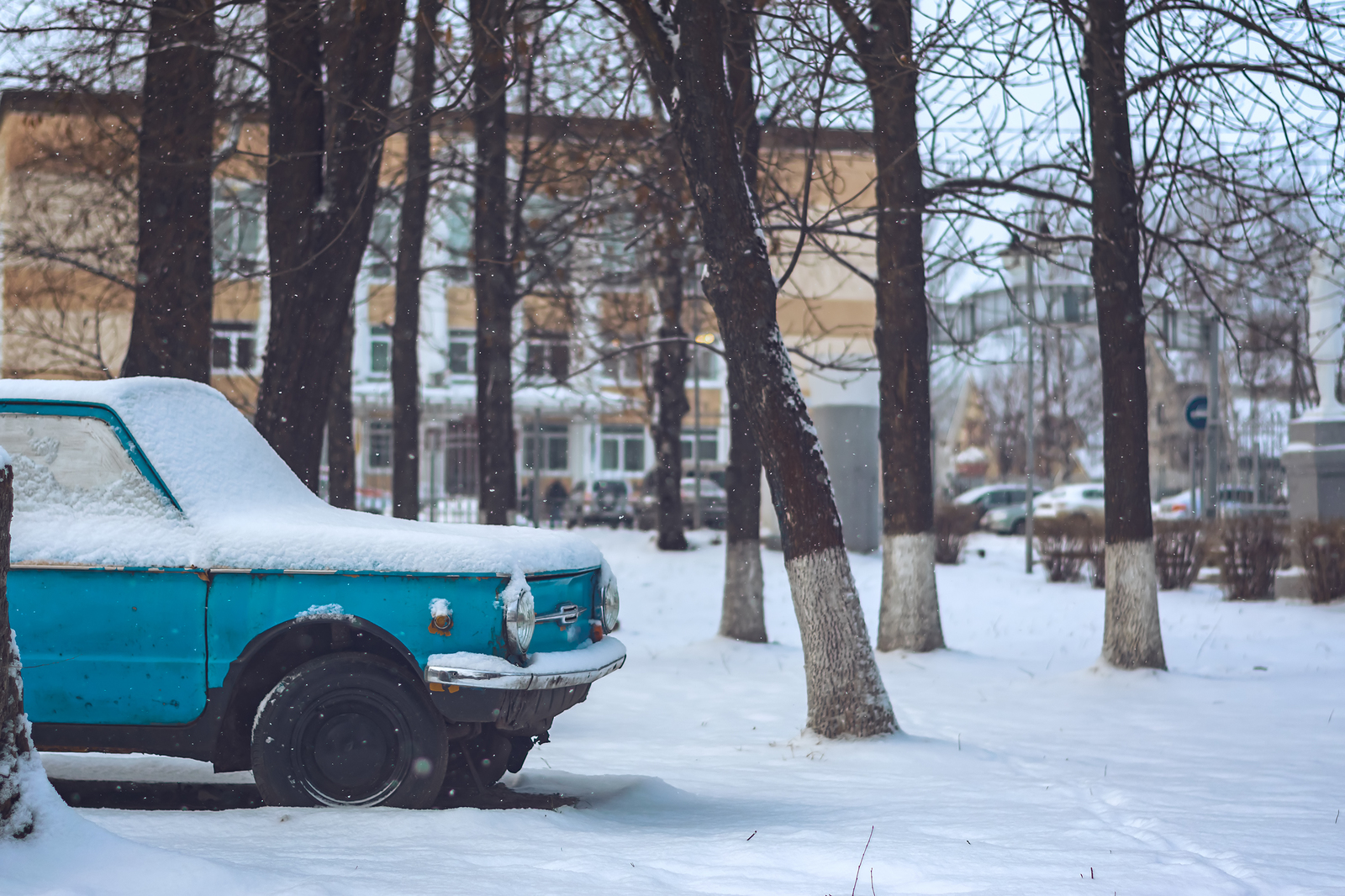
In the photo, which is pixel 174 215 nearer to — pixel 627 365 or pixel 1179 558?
pixel 1179 558

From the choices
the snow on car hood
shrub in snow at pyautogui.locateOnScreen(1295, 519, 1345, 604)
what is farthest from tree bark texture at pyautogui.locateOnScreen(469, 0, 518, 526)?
shrub in snow at pyautogui.locateOnScreen(1295, 519, 1345, 604)

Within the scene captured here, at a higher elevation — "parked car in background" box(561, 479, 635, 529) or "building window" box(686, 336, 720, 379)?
"building window" box(686, 336, 720, 379)

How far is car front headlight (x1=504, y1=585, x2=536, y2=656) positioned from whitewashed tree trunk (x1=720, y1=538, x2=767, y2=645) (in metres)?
7.74

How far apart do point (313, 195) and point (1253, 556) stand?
1342 centimetres

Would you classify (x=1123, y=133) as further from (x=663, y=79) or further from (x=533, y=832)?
(x=533, y=832)

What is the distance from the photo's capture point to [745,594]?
12453mm

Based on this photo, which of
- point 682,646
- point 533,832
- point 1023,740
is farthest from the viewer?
point 682,646

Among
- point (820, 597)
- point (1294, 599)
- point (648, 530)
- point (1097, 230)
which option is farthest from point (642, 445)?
point (820, 597)

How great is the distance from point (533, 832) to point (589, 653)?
0.88 meters

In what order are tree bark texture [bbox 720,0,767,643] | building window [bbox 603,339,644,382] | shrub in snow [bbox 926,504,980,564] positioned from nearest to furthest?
tree bark texture [bbox 720,0,767,643], shrub in snow [bbox 926,504,980,564], building window [bbox 603,339,644,382]

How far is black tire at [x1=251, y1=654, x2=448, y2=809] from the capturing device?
15.5ft

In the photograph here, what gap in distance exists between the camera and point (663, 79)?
7312 millimetres

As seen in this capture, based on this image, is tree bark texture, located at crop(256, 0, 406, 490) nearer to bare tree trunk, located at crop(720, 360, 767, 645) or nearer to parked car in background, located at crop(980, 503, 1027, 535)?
bare tree trunk, located at crop(720, 360, 767, 645)

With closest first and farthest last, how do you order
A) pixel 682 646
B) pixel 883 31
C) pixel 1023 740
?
pixel 1023 740 < pixel 883 31 < pixel 682 646
